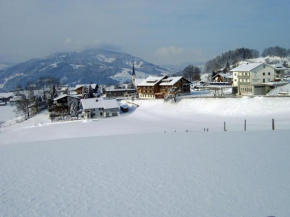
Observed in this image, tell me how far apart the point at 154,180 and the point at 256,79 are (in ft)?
130

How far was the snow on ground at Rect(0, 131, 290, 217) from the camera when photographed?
7586 mm

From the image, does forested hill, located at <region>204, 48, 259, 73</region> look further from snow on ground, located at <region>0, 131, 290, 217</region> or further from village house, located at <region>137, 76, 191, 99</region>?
snow on ground, located at <region>0, 131, 290, 217</region>

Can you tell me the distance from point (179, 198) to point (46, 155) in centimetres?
936

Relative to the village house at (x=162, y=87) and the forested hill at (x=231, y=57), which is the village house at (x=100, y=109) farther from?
the forested hill at (x=231, y=57)

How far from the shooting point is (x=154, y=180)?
9.60m

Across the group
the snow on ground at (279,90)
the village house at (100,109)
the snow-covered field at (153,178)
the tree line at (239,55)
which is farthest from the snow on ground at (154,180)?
the tree line at (239,55)

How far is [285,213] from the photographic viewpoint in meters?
6.84

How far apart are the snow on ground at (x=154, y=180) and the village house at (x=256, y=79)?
2943cm

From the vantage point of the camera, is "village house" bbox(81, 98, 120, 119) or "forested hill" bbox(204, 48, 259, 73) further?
"forested hill" bbox(204, 48, 259, 73)

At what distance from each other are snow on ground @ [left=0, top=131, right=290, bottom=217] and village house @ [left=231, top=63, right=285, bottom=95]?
1159 inches

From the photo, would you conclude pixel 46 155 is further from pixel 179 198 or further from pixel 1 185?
pixel 179 198

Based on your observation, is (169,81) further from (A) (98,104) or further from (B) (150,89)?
(A) (98,104)

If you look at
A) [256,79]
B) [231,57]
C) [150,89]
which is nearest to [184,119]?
[256,79]

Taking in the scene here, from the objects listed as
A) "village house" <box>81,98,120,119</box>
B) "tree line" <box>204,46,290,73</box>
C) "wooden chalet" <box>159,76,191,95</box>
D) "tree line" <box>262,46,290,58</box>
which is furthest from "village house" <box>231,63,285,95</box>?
"tree line" <box>262,46,290,58</box>
